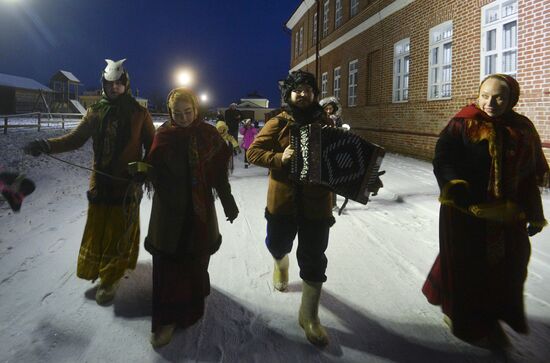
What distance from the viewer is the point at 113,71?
133 inches

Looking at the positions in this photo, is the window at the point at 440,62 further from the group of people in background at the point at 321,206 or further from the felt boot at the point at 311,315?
the felt boot at the point at 311,315

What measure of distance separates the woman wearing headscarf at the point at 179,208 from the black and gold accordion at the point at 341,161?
69 centimetres

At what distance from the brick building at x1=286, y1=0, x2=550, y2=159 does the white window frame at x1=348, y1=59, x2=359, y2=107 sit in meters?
0.04

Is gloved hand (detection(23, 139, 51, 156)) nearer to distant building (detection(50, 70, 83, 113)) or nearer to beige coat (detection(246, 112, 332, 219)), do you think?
beige coat (detection(246, 112, 332, 219))

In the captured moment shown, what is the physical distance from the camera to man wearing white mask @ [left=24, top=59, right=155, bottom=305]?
339 centimetres

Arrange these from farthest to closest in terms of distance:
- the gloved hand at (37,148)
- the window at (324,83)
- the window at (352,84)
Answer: the window at (324,83), the window at (352,84), the gloved hand at (37,148)

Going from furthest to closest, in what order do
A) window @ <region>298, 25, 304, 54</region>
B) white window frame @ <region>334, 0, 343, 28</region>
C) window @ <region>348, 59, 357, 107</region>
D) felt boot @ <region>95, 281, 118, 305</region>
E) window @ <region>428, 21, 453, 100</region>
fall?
window @ <region>298, 25, 304, 54</region> < white window frame @ <region>334, 0, 343, 28</region> < window @ <region>348, 59, 357, 107</region> < window @ <region>428, 21, 453, 100</region> < felt boot @ <region>95, 281, 118, 305</region>

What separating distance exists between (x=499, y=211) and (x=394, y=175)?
6.55 metres

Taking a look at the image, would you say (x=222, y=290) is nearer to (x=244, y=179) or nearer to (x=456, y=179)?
(x=456, y=179)

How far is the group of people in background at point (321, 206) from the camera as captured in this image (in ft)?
8.57

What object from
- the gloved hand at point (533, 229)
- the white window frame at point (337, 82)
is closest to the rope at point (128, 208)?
the gloved hand at point (533, 229)

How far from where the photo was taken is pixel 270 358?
2611 mm

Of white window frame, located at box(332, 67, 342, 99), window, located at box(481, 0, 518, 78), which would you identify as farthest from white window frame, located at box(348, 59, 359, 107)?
window, located at box(481, 0, 518, 78)

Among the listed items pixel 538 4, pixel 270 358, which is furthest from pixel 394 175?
pixel 270 358
